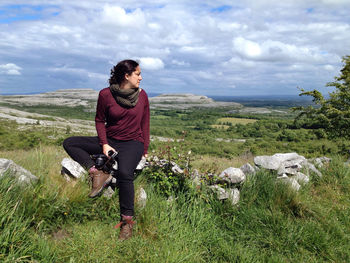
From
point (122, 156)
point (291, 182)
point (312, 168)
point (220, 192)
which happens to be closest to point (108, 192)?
point (122, 156)

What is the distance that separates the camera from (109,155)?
3.73 meters

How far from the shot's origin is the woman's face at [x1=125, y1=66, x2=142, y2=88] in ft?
12.8

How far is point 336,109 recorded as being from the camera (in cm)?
1265

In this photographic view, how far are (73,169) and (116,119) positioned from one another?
3.31ft

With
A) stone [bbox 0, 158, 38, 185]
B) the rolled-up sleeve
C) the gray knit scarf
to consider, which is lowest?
stone [bbox 0, 158, 38, 185]

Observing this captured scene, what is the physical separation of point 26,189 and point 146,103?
86.2 inches

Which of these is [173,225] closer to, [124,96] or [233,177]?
[233,177]

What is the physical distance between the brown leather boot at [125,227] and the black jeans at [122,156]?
0.27 ft

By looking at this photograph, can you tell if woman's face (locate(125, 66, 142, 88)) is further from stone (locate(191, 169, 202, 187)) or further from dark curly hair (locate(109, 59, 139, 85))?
stone (locate(191, 169, 202, 187))

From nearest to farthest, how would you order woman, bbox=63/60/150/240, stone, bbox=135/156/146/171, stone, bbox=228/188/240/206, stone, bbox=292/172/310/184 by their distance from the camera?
1. woman, bbox=63/60/150/240
2. stone, bbox=228/188/240/206
3. stone, bbox=135/156/146/171
4. stone, bbox=292/172/310/184

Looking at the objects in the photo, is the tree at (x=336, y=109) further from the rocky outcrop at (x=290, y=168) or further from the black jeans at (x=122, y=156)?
the black jeans at (x=122, y=156)

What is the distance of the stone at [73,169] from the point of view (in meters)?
3.65

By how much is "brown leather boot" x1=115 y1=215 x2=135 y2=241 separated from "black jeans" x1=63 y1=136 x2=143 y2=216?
3.2 inches

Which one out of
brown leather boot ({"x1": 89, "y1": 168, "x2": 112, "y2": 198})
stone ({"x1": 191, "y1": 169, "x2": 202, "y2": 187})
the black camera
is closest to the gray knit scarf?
the black camera
